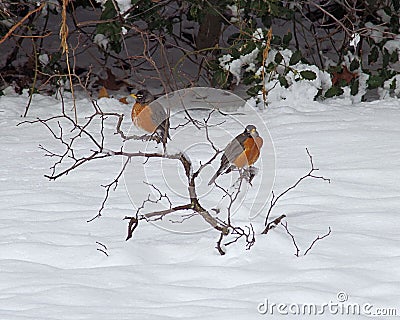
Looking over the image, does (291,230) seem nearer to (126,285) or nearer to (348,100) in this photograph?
(126,285)

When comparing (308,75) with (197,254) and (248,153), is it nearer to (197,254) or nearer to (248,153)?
A: (248,153)

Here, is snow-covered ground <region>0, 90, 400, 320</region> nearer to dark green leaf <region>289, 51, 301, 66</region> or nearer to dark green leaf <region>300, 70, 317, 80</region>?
dark green leaf <region>300, 70, 317, 80</region>

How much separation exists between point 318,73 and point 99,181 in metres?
2.19

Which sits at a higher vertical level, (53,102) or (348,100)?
(348,100)

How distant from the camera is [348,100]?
5.47 metres

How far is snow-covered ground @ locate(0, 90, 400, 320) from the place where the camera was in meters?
2.34

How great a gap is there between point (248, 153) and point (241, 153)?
0.10 feet

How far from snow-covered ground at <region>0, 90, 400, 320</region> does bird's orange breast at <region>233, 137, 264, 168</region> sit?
22 cm

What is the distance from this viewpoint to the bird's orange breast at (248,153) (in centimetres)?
336

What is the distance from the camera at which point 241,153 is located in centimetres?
335

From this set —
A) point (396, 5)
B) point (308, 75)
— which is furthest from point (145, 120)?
point (396, 5)

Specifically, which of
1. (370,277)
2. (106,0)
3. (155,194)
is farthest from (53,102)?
(370,277)

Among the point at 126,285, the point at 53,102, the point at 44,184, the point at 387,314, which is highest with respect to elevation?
the point at 387,314

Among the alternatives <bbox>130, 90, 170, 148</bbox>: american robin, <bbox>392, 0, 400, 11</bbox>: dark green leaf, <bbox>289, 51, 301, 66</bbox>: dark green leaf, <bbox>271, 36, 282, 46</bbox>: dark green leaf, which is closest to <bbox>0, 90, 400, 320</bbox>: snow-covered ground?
<bbox>130, 90, 170, 148</bbox>: american robin
